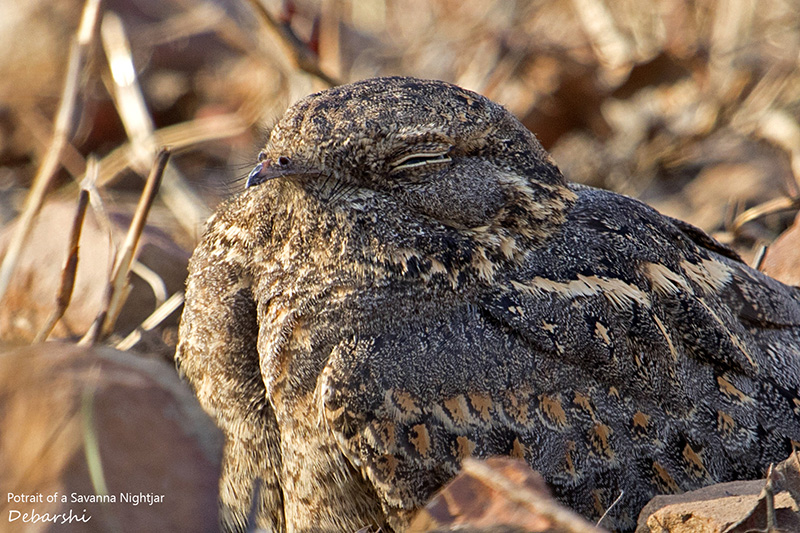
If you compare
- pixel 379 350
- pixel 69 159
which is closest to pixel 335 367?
pixel 379 350

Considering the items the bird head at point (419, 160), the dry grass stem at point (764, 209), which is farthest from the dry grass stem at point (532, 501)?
the dry grass stem at point (764, 209)

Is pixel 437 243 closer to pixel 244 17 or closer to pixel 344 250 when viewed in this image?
pixel 344 250

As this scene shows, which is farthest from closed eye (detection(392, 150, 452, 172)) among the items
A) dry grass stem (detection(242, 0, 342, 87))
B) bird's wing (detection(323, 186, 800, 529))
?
dry grass stem (detection(242, 0, 342, 87))

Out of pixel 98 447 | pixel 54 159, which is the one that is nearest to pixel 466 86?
pixel 54 159

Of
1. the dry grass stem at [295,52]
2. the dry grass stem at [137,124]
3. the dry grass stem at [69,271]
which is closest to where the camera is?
the dry grass stem at [69,271]

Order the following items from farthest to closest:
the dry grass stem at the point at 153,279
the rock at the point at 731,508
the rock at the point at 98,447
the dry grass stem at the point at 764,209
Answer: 1. the dry grass stem at the point at 764,209
2. the dry grass stem at the point at 153,279
3. the rock at the point at 731,508
4. the rock at the point at 98,447

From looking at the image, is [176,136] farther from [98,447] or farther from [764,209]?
[98,447]

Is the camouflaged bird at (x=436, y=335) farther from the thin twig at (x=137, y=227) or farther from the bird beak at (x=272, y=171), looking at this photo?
the thin twig at (x=137, y=227)
